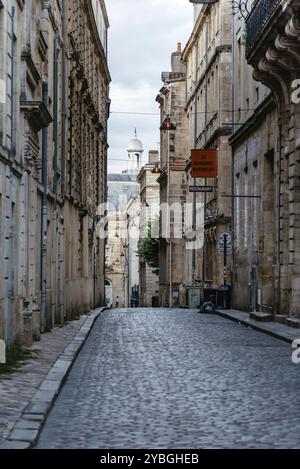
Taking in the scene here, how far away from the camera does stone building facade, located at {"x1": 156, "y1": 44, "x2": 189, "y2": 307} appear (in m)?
68.9

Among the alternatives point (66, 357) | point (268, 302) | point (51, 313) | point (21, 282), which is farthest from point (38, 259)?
point (268, 302)

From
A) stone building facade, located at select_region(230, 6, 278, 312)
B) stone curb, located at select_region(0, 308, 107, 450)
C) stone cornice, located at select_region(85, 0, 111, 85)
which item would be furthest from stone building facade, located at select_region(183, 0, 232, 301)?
stone curb, located at select_region(0, 308, 107, 450)

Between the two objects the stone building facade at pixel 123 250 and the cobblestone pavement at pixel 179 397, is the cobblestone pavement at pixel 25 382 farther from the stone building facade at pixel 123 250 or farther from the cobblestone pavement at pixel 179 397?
the stone building facade at pixel 123 250

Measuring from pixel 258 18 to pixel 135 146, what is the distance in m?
140

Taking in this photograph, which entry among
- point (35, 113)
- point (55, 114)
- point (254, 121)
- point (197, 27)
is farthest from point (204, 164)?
point (35, 113)

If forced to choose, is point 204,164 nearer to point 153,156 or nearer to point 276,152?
point 276,152

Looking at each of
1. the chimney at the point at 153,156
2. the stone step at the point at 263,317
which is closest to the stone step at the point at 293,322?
the stone step at the point at 263,317

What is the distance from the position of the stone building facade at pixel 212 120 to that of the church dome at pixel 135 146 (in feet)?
343

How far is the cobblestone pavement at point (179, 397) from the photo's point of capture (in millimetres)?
8930

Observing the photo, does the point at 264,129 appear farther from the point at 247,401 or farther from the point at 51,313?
the point at 247,401

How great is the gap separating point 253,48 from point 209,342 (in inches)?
403

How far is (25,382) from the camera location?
1257 centimetres

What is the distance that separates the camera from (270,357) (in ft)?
57.1

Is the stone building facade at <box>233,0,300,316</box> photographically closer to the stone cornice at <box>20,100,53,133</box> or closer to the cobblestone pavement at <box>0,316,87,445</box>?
the stone cornice at <box>20,100,53,133</box>
